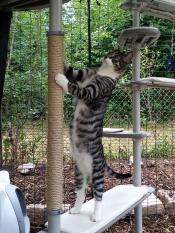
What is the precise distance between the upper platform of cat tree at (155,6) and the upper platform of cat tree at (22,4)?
1.64 feet

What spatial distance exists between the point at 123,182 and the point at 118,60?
1.61 m

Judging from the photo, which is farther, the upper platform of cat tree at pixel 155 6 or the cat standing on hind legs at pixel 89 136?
the upper platform of cat tree at pixel 155 6

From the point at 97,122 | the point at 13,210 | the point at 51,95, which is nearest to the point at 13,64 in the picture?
the point at 97,122

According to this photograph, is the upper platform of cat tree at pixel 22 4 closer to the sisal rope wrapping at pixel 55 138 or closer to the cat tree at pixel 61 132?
the cat tree at pixel 61 132

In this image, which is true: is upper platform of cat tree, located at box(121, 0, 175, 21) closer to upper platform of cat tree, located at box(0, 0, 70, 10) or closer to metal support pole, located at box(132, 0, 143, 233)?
metal support pole, located at box(132, 0, 143, 233)

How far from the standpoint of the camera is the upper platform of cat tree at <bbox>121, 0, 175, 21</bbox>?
2477 millimetres

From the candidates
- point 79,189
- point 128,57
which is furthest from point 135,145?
point 79,189

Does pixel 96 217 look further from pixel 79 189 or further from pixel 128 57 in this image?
pixel 128 57

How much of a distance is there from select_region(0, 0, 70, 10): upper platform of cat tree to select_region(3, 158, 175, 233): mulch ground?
1547mm

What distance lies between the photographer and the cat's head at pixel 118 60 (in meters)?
2.44

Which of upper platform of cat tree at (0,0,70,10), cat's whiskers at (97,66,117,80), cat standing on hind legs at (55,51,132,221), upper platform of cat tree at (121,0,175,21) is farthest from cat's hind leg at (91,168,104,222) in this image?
upper platform of cat tree at (121,0,175,21)

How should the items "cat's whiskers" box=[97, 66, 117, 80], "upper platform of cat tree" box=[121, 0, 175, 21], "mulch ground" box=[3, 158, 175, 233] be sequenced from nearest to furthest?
"cat's whiskers" box=[97, 66, 117, 80]
"upper platform of cat tree" box=[121, 0, 175, 21]
"mulch ground" box=[3, 158, 175, 233]

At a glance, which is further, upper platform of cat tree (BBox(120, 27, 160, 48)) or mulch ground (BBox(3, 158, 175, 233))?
mulch ground (BBox(3, 158, 175, 233))

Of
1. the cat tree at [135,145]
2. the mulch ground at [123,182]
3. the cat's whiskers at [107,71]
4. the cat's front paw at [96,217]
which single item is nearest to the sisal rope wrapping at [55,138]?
the cat tree at [135,145]
